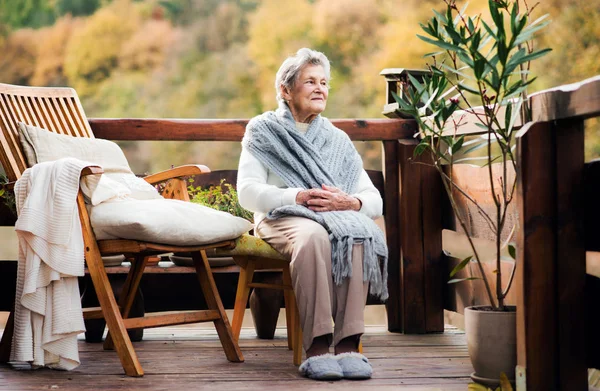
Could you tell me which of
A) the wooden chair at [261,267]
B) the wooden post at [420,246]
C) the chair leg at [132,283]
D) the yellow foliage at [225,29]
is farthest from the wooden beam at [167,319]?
Result: the yellow foliage at [225,29]

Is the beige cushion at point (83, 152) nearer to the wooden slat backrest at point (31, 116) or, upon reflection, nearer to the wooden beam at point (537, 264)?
the wooden slat backrest at point (31, 116)

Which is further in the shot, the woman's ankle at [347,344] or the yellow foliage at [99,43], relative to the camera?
the yellow foliage at [99,43]

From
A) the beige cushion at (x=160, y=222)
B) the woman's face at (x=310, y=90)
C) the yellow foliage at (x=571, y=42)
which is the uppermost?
the yellow foliage at (x=571, y=42)

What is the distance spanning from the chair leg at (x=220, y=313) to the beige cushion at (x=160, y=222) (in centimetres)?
25

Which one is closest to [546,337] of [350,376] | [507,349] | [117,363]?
[507,349]

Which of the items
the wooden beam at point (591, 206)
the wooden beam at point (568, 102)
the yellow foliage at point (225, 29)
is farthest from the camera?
the yellow foliage at point (225, 29)

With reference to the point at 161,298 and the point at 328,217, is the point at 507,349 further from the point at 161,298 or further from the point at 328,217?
the point at 161,298

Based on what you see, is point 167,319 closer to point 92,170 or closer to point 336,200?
point 92,170

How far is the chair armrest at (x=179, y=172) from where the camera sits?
3.46 metres

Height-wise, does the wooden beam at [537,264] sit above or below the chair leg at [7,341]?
above

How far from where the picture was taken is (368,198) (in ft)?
10.7

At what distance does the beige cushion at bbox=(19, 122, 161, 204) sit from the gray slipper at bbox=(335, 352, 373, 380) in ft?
3.45

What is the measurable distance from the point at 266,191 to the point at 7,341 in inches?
45.8

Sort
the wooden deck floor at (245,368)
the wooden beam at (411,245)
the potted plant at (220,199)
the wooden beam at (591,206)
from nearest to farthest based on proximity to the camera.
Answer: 1. the wooden beam at (591,206)
2. the wooden deck floor at (245,368)
3. the potted plant at (220,199)
4. the wooden beam at (411,245)
